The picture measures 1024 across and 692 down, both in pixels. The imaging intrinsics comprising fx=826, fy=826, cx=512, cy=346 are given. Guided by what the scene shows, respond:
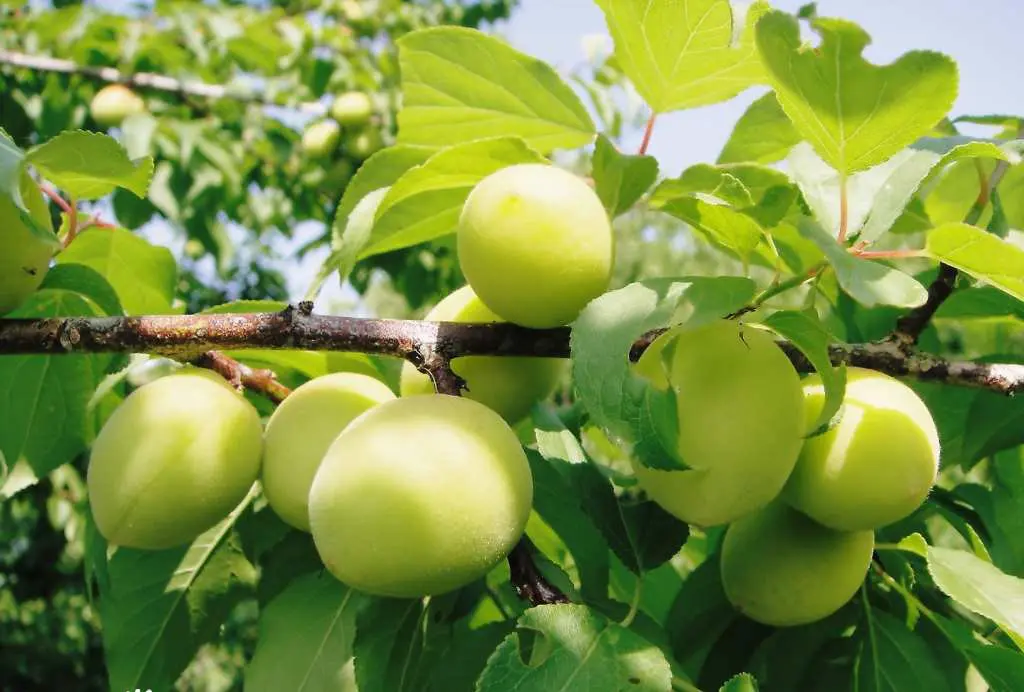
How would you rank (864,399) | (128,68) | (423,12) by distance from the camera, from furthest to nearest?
(423,12), (128,68), (864,399)

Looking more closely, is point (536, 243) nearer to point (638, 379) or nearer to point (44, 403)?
point (638, 379)

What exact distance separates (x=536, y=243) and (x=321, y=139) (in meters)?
2.17

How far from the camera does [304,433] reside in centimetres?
67

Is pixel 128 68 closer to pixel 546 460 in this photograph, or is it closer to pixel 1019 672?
pixel 546 460

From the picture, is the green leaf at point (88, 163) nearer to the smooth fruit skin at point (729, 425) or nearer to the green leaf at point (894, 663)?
the smooth fruit skin at point (729, 425)

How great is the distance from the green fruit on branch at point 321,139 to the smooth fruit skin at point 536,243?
83.2 inches

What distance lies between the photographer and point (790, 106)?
1.90 ft

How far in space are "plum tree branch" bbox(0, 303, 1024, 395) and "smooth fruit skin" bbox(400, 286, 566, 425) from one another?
0.08 feet

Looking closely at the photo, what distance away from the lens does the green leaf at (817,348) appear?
53 centimetres

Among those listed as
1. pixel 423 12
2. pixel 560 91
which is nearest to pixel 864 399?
pixel 560 91

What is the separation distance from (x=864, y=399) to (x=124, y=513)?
578mm

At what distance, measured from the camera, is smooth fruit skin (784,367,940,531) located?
0.59m

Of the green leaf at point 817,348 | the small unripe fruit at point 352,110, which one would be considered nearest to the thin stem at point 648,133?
the green leaf at point 817,348

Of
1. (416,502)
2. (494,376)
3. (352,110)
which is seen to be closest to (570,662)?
(416,502)
